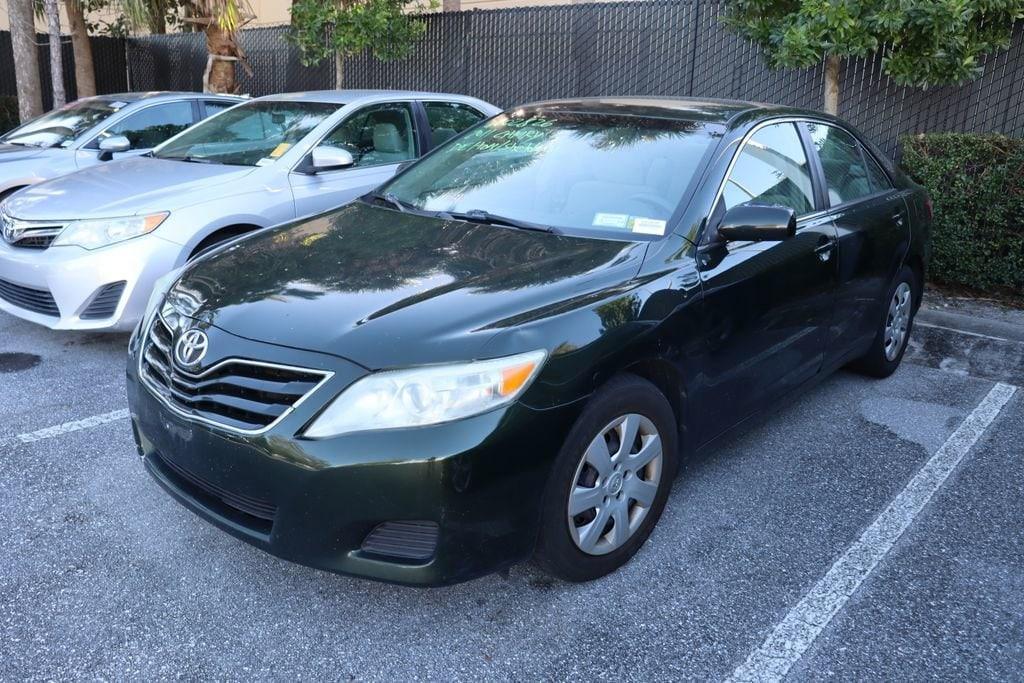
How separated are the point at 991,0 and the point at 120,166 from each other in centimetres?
600

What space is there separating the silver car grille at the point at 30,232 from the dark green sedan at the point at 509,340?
81.4 inches

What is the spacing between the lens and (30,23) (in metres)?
11.8

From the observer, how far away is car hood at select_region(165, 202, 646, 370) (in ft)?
8.47

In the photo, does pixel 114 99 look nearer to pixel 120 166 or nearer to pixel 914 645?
pixel 120 166

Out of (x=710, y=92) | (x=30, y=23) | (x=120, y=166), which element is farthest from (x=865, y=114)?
(x=30, y=23)

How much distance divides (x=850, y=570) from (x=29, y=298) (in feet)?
14.9

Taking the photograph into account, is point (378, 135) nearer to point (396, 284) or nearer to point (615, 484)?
point (396, 284)

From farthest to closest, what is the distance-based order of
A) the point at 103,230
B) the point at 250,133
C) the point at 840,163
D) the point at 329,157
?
1. the point at 250,133
2. the point at 329,157
3. the point at 103,230
4. the point at 840,163

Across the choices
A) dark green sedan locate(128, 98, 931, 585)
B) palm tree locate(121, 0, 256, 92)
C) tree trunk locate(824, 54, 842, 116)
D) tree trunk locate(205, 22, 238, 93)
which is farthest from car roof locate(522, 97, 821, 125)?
tree trunk locate(205, 22, 238, 93)

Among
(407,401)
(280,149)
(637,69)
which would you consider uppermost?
(637,69)

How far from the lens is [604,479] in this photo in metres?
2.88

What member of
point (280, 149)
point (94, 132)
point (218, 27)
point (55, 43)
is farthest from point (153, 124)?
point (55, 43)

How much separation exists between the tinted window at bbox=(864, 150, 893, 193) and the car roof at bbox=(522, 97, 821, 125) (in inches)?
Result: 21.7

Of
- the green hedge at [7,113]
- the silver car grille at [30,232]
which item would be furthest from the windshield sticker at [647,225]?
the green hedge at [7,113]
